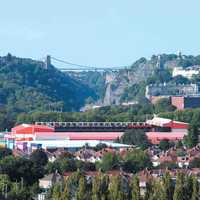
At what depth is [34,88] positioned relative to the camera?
11638cm

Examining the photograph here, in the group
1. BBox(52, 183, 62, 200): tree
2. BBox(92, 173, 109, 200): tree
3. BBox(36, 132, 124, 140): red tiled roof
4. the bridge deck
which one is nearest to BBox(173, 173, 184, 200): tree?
BBox(92, 173, 109, 200): tree

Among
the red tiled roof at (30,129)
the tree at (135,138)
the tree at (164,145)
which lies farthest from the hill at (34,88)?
the tree at (164,145)

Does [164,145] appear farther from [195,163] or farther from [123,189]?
[123,189]

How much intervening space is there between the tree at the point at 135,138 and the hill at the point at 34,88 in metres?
31.8

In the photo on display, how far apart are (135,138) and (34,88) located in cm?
5046

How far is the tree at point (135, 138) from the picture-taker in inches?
2557

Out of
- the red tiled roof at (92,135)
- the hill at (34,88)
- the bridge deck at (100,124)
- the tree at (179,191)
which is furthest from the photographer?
the hill at (34,88)

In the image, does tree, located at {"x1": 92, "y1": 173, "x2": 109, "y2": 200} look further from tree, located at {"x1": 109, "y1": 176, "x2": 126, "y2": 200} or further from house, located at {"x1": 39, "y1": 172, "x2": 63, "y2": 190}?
house, located at {"x1": 39, "y1": 172, "x2": 63, "y2": 190}

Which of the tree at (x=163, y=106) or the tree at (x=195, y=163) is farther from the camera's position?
the tree at (x=163, y=106)

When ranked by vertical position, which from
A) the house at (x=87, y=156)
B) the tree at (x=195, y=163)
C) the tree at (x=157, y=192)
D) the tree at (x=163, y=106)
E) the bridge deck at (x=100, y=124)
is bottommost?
the tree at (x=157, y=192)

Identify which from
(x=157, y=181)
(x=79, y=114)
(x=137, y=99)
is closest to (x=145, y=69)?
(x=137, y=99)

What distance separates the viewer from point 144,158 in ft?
163

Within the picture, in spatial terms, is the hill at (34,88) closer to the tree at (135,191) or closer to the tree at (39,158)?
the tree at (39,158)

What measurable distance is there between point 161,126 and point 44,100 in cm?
3483
